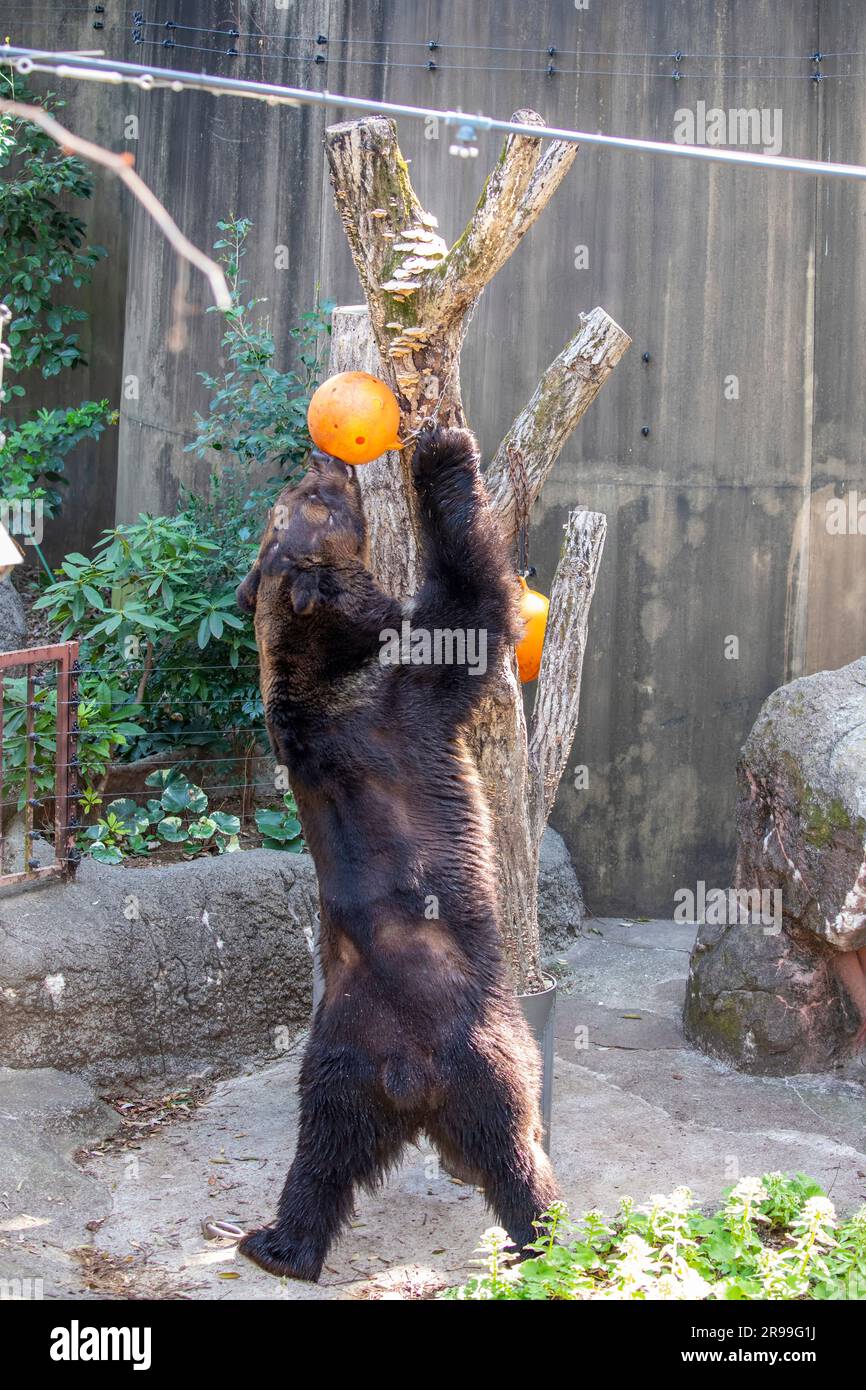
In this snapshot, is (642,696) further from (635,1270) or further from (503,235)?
(635,1270)

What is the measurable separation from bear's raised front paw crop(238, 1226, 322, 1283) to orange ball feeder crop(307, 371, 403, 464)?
2.68 metres

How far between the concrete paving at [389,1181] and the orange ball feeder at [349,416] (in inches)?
114

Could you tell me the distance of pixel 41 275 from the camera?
10.8 meters

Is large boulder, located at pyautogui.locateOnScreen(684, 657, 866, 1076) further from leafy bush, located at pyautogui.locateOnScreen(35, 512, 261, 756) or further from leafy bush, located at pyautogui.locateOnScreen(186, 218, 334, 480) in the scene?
leafy bush, located at pyautogui.locateOnScreen(186, 218, 334, 480)

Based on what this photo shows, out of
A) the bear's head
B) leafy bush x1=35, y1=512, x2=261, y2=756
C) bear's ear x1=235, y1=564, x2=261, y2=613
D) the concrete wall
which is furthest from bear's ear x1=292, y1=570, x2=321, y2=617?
the concrete wall

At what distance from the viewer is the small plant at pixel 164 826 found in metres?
7.53

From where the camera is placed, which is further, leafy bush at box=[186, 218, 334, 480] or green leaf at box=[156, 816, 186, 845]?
leafy bush at box=[186, 218, 334, 480]

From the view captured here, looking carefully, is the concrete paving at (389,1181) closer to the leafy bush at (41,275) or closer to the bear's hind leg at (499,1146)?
the bear's hind leg at (499,1146)

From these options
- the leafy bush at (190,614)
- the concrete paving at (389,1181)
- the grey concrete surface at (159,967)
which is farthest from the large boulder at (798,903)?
the leafy bush at (190,614)

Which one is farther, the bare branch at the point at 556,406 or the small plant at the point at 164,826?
the small plant at the point at 164,826

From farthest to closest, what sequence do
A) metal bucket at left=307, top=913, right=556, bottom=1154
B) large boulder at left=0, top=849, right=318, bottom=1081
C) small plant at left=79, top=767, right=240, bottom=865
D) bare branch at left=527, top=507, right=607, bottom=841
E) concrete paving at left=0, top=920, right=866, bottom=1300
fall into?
1. small plant at left=79, top=767, right=240, bottom=865
2. large boulder at left=0, top=849, right=318, bottom=1081
3. bare branch at left=527, top=507, right=607, bottom=841
4. metal bucket at left=307, top=913, right=556, bottom=1154
5. concrete paving at left=0, top=920, right=866, bottom=1300

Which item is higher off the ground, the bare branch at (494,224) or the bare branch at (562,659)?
the bare branch at (494,224)

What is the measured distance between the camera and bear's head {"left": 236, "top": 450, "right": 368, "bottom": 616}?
492 cm

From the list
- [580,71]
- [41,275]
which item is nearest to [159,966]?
[580,71]
